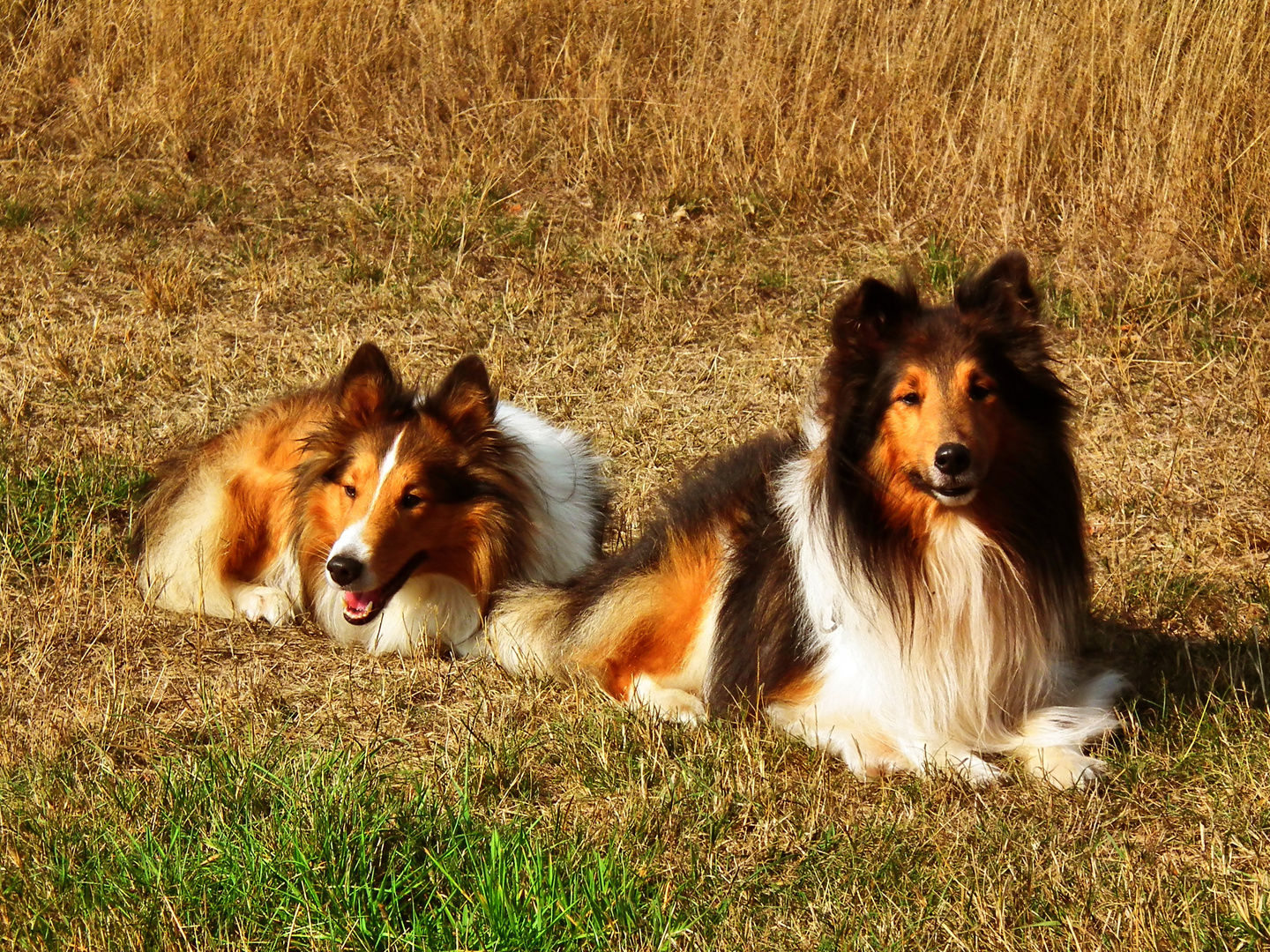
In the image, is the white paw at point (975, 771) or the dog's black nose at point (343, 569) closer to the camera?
the white paw at point (975, 771)

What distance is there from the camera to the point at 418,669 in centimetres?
496

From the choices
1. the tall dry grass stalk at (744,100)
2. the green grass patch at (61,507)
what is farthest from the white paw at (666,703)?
the tall dry grass stalk at (744,100)

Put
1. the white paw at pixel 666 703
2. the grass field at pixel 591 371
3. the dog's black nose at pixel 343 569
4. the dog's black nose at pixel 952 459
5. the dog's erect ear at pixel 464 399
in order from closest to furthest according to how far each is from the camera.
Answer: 1. the grass field at pixel 591 371
2. the dog's black nose at pixel 952 459
3. the white paw at pixel 666 703
4. the dog's black nose at pixel 343 569
5. the dog's erect ear at pixel 464 399

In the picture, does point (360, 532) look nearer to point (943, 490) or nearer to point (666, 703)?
point (666, 703)

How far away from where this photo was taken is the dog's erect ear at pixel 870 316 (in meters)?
3.92

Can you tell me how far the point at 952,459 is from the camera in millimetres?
3676

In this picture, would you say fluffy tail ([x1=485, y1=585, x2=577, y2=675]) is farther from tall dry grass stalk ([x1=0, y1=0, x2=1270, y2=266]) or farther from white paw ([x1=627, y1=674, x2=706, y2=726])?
tall dry grass stalk ([x1=0, y1=0, x2=1270, y2=266])

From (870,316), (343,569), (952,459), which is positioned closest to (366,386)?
(343,569)

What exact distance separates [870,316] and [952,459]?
0.53m

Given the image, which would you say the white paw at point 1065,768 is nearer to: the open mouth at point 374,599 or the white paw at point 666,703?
the white paw at point 666,703

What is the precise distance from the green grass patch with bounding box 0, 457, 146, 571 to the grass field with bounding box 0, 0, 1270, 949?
2cm

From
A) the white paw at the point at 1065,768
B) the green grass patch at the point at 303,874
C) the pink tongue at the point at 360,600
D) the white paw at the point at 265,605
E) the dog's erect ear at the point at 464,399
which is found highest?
the dog's erect ear at the point at 464,399

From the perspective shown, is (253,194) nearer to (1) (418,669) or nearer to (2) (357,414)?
(2) (357,414)

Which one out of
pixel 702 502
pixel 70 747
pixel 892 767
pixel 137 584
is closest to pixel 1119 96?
pixel 702 502
